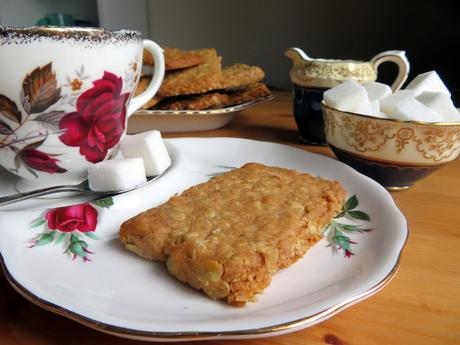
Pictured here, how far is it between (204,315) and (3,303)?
0.21 m

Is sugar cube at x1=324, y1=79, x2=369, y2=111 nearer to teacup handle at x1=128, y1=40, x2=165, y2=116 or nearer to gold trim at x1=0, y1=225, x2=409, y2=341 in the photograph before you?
teacup handle at x1=128, y1=40, x2=165, y2=116

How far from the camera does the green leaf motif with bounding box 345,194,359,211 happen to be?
533 mm

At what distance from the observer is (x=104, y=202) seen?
1.66 ft

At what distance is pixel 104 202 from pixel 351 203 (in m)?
0.34

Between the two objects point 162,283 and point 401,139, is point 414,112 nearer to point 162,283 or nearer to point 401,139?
point 401,139

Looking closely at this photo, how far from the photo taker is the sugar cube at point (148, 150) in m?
0.59

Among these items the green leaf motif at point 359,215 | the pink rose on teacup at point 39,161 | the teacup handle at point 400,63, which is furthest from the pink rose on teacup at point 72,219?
the teacup handle at point 400,63

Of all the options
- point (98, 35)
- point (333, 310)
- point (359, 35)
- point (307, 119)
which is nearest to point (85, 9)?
point (359, 35)

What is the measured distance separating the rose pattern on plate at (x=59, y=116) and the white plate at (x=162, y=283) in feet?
0.26

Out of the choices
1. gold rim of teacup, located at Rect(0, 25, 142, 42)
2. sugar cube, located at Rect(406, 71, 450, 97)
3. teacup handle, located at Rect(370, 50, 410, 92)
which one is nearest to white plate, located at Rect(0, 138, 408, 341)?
gold rim of teacup, located at Rect(0, 25, 142, 42)

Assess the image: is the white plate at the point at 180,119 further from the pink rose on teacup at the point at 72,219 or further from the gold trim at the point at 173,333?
the gold trim at the point at 173,333

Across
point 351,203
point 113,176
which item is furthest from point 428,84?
point 113,176

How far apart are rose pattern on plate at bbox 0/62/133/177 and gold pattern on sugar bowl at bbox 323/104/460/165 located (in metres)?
0.39

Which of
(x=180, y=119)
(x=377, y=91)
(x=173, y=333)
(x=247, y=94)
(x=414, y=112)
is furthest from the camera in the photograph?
(x=247, y=94)
